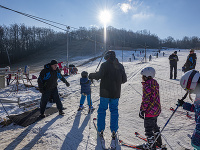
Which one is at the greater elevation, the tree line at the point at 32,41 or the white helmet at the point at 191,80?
the tree line at the point at 32,41

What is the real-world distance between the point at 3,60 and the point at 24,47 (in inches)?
493

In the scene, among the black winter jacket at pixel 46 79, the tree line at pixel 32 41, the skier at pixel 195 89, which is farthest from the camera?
the tree line at pixel 32 41

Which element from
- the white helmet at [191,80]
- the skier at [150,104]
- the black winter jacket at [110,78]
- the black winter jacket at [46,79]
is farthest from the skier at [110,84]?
the black winter jacket at [46,79]

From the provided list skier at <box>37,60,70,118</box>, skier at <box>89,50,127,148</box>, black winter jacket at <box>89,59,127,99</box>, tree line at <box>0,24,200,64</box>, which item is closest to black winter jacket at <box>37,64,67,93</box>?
skier at <box>37,60,70,118</box>

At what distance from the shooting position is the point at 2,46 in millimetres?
50875

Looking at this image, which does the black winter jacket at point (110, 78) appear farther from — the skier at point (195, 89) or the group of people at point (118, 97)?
the skier at point (195, 89)

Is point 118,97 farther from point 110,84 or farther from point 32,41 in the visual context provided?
point 32,41

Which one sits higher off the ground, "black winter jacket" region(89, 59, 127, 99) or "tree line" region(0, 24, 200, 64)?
Answer: "tree line" region(0, 24, 200, 64)

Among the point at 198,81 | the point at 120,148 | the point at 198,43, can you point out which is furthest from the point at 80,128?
the point at 198,43

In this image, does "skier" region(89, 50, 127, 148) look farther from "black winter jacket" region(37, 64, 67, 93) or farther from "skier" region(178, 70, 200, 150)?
"black winter jacket" region(37, 64, 67, 93)

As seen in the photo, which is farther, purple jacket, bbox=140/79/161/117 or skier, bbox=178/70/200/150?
purple jacket, bbox=140/79/161/117

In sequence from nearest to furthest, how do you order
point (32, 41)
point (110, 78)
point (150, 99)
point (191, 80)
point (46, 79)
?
1. point (191, 80)
2. point (150, 99)
3. point (110, 78)
4. point (46, 79)
5. point (32, 41)

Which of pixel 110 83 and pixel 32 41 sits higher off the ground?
pixel 32 41

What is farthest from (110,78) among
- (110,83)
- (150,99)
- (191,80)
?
(191,80)
